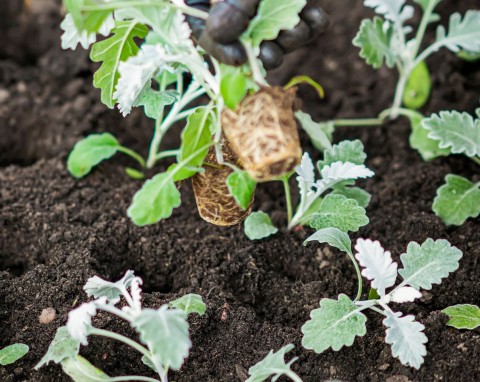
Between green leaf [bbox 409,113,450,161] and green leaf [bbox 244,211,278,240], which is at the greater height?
green leaf [bbox 244,211,278,240]

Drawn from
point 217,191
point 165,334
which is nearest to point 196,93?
point 217,191

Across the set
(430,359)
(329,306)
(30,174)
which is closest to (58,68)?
(30,174)

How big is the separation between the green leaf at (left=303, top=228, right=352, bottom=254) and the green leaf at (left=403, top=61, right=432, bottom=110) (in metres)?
0.80

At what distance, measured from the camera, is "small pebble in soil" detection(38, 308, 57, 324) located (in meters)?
1.49

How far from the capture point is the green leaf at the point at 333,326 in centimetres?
133

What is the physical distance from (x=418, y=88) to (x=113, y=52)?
3.32 ft

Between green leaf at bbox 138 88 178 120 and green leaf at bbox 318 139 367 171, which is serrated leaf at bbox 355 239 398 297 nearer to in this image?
A: green leaf at bbox 318 139 367 171

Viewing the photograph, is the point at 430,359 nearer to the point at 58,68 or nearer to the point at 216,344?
the point at 216,344

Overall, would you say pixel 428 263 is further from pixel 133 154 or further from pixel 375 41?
pixel 133 154

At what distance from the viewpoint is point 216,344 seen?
4.81 feet

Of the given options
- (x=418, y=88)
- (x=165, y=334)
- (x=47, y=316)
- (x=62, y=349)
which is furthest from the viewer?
(x=418, y=88)

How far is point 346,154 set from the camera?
1614 mm

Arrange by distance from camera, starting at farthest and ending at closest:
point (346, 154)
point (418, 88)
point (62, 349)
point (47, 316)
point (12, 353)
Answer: point (418, 88)
point (346, 154)
point (47, 316)
point (12, 353)
point (62, 349)

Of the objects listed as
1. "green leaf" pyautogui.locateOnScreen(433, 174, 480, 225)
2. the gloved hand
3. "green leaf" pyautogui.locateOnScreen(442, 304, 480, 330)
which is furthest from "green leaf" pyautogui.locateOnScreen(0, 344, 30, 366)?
"green leaf" pyautogui.locateOnScreen(433, 174, 480, 225)
